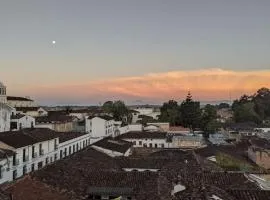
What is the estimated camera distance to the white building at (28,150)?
29.5m

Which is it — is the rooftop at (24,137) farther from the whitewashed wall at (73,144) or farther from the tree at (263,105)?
the tree at (263,105)

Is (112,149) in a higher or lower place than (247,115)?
lower

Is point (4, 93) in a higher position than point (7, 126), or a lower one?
higher

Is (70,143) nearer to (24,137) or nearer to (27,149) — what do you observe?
(24,137)

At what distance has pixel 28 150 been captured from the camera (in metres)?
33.8

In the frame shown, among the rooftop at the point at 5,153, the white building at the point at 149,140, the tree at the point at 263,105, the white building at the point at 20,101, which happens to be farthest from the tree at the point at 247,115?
the rooftop at the point at 5,153

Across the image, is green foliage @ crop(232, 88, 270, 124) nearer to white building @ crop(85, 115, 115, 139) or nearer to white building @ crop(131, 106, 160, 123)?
white building @ crop(131, 106, 160, 123)

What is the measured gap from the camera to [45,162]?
37.5 meters

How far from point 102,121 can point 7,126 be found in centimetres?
1470

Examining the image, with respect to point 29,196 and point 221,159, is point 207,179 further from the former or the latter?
point 221,159

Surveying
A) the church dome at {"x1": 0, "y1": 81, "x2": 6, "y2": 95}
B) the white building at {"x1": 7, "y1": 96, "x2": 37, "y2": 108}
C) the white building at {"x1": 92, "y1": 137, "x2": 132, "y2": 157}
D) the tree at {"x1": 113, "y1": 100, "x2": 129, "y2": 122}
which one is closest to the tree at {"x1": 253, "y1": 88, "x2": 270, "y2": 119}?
the tree at {"x1": 113, "y1": 100, "x2": 129, "y2": 122}

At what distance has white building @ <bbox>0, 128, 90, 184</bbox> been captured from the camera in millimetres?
29475

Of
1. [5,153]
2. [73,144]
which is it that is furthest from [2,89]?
[5,153]

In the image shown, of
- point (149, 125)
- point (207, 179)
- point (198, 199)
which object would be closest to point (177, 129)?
point (149, 125)
